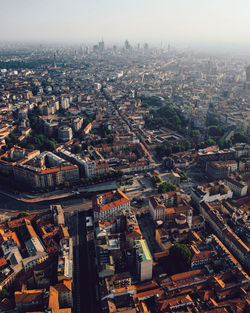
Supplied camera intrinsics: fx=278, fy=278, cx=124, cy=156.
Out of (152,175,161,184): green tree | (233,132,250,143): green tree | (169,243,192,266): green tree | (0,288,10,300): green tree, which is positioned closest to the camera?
(0,288,10,300): green tree

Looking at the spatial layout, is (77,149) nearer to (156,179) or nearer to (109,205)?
(156,179)

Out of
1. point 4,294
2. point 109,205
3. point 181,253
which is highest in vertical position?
point 109,205

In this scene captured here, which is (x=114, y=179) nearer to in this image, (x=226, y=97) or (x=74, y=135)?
(x=74, y=135)

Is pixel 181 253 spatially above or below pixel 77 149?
below

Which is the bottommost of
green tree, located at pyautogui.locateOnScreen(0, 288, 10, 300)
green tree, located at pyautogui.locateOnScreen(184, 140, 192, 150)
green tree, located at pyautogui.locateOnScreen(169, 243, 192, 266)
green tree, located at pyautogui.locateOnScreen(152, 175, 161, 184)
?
green tree, located at pyautogui.locateOnScreen(0, 288, 10, 300)

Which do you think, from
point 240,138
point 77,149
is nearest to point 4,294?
point 77,149

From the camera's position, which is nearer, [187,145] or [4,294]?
[4,294]

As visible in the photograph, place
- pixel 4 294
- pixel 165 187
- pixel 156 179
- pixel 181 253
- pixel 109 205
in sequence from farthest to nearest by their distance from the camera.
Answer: pixel 156 179
pixel 165 187
pixel 109 205
pixel 181 253
pixel 4 294

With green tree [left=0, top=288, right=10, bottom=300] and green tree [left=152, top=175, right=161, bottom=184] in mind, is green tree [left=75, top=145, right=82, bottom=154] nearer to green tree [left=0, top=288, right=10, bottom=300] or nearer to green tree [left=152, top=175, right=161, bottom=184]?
green tree [left=152, top=175, right=161, bottom=184]

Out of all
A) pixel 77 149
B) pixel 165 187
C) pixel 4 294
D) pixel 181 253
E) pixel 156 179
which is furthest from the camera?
pixel 77 149

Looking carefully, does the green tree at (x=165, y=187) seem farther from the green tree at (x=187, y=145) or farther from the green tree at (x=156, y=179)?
the green tree at (x=187, y=145)

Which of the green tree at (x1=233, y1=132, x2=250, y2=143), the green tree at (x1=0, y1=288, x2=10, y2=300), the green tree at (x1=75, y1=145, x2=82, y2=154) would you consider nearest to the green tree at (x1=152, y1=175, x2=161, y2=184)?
the green tree at (x1=75, y1=145, x2=82, y2=154)

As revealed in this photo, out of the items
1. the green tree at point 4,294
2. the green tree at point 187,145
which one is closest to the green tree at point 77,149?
the green tree at point 187,145

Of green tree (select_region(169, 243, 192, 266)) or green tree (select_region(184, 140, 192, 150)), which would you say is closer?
green tree (select_region(169, 243, 192, 266))
